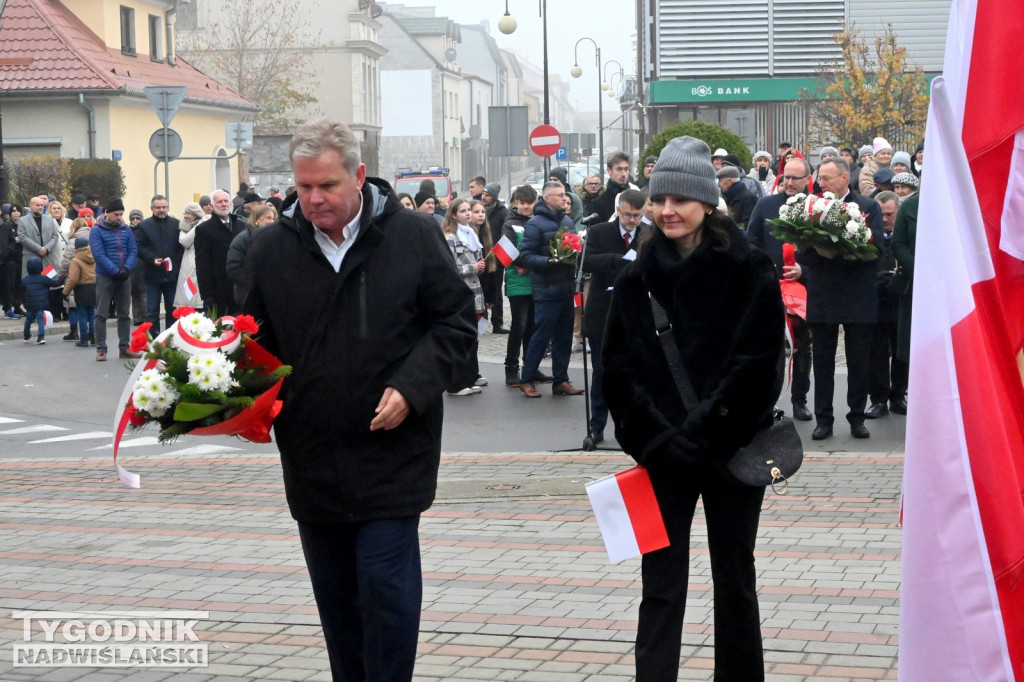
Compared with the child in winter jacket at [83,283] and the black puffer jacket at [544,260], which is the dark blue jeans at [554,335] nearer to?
the black puffer jacket at [544,260]

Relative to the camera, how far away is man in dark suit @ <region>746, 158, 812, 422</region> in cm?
1199

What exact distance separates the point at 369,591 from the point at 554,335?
31.1 feet

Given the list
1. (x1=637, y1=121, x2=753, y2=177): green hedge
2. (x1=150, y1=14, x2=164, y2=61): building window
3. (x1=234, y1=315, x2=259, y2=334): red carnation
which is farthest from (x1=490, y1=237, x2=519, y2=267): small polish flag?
(x1=150, y1=14, x2=164, y2=61): building window

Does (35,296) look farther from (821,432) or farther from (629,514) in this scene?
(629,514)

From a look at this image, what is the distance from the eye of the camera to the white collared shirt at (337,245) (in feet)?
14.6

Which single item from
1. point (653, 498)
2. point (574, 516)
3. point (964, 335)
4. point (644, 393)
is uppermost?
point (964, 335)

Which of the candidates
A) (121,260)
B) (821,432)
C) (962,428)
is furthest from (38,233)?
(962,428)

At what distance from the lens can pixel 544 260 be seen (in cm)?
1345

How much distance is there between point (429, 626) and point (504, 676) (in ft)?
2.74

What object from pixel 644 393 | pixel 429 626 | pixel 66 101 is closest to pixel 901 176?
pixel 429 626

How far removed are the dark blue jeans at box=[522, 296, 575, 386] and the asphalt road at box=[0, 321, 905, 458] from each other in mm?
298

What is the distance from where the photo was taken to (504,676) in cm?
541

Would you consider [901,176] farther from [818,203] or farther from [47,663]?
[47,663]

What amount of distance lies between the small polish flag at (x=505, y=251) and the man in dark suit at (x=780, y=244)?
2.32 meters
